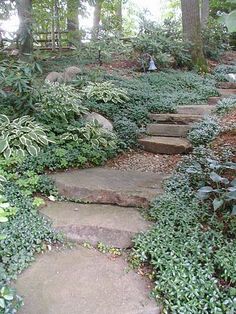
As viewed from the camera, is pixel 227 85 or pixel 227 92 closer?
pixel 227 92

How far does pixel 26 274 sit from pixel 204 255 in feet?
3.97

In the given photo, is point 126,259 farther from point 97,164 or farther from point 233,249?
point 97,164

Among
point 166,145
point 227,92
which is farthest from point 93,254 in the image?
point 227,92

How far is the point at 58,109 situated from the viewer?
4109 mm

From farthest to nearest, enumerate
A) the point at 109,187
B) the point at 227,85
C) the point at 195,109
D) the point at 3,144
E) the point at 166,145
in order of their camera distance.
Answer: the point at 227,85 < the point at 195,109 < the point at 166,145 < the point at 3,144 < the point at 109,187

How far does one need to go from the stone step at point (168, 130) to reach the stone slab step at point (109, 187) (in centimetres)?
122

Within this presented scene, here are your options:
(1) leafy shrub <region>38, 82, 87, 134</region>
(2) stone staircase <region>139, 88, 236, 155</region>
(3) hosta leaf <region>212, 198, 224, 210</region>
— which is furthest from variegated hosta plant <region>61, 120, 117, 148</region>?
(3) hosta leaf <region>212, 198, 224, 210</region>

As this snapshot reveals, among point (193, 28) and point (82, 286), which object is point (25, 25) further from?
point (82, 286)

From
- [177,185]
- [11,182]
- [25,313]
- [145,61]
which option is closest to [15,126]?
[11,182]

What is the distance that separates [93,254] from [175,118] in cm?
282

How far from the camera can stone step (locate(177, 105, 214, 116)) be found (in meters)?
4.86

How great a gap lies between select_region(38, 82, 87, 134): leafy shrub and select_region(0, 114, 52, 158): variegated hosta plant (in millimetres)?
242

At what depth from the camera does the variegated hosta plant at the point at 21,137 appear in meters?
3.37

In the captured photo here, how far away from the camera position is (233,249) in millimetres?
2176
